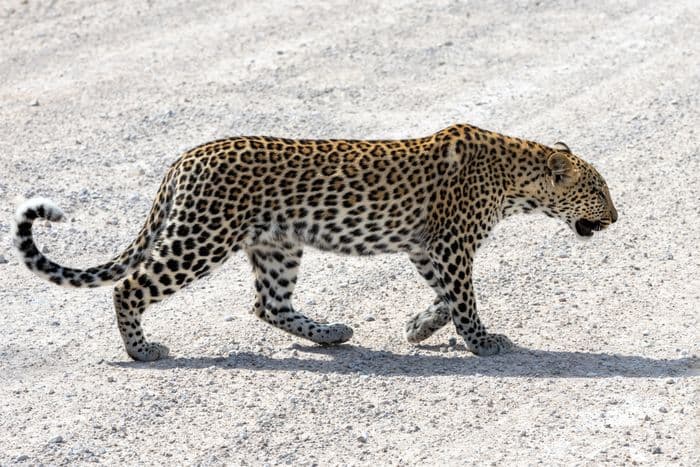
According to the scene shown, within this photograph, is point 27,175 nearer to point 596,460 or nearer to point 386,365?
point 386,365

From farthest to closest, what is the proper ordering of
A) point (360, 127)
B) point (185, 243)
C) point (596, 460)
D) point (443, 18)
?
point (443, 18) → point (360, 127) → point (185, 243) → point (596, 460)

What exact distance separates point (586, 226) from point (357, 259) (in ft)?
6.96

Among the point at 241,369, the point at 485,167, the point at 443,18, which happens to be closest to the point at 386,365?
the point at 241,369

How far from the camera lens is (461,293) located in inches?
361

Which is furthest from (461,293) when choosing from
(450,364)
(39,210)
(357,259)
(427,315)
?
(39,210)

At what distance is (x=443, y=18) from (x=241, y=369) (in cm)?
914

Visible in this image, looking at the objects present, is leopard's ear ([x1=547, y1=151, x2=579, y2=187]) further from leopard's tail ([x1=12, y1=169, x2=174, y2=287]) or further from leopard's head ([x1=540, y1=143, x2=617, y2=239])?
leopard's tail ([x1=12, y1=169, x2=174, y2=287])

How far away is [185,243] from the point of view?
8.64 meters

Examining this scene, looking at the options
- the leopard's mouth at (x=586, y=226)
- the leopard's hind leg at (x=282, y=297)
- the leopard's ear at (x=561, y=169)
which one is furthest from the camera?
the leopard's mouth at (x=586, y=226)

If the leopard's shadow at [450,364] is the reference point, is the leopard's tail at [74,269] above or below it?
above

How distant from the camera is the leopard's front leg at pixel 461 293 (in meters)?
9.15

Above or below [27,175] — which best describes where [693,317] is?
below

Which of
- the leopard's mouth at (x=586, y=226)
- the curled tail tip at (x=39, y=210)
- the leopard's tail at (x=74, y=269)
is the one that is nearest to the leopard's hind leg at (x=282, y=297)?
the leopard's tail at (x=74, y=269)

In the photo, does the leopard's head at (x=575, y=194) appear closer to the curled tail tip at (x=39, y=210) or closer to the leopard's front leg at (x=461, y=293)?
the leopard's front leg at (x=461, y=293)
